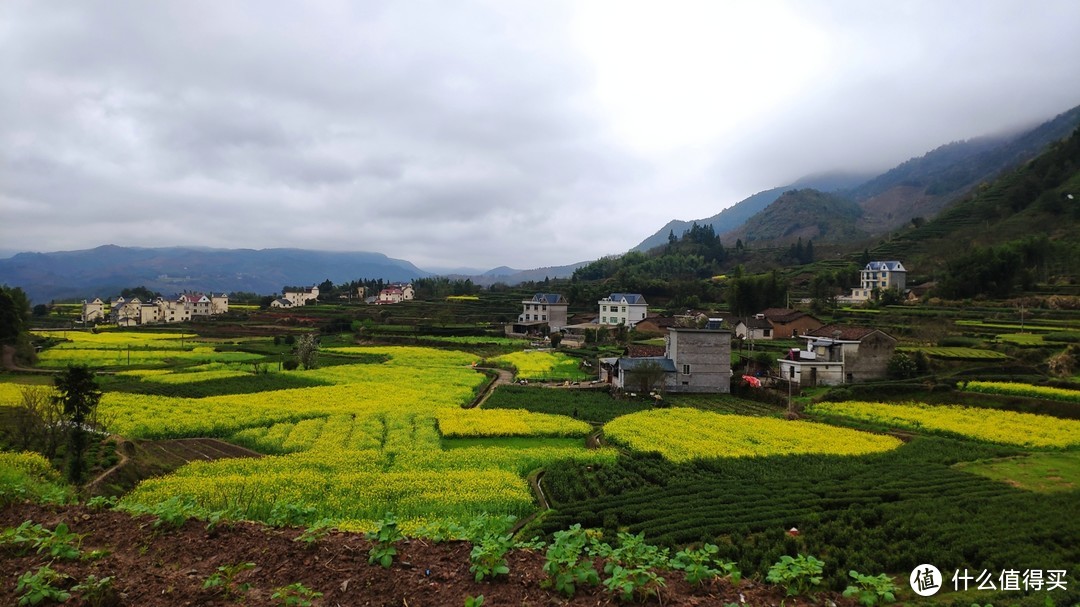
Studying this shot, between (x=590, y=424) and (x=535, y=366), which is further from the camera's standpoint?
(x=535, y=366)

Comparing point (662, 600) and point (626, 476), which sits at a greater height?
point (662, 600)

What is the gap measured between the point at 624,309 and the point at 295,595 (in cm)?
7820

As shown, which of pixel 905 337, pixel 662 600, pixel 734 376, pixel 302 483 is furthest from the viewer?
pixel 905 337

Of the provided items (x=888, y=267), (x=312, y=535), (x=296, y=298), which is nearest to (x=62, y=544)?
(x=312, y=535)

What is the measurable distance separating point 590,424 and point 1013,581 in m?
20.7

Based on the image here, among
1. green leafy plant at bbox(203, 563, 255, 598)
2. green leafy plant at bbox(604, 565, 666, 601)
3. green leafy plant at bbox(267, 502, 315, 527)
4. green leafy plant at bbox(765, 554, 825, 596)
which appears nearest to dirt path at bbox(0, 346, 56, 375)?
green leafy plant at bbox(267, 502, 315, 527)

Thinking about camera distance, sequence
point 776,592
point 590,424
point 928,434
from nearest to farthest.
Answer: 1. point 776,592
2. point 928,434
3. point 590,424

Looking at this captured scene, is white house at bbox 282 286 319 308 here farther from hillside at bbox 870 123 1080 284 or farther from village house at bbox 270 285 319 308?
hillside at bbox 870 123 1080 284

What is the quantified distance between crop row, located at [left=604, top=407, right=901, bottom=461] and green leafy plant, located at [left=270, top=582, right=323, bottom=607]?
20.0 m

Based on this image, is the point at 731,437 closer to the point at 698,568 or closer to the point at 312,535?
the point at 698,568

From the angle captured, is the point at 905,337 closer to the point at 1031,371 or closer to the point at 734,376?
the point at 1031,371

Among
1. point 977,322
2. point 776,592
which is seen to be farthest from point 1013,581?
point 977,322

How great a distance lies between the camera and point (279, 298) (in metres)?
127

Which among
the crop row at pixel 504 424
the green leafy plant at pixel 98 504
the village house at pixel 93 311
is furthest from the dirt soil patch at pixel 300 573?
the village house at pixel 93 311
